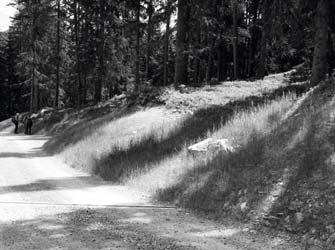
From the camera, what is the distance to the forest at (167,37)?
59.5ft

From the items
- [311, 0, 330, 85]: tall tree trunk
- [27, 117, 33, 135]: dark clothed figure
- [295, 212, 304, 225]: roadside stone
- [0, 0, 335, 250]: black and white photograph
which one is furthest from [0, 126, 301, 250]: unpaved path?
[27, 117, 33, 135]: dark clothed figure

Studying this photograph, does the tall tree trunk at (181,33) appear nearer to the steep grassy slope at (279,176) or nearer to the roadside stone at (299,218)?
the steep grassy slope at (279,176)

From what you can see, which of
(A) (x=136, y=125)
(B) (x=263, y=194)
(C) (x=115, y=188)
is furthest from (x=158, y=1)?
(B) (x=263, y=194)

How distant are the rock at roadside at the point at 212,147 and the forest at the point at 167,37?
6113 millimetres

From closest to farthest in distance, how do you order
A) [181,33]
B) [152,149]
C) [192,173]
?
[192,173] < [152,149] < [181,33]

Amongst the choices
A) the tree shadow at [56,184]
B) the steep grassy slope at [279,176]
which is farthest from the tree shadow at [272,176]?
the tree shadow at [56,184]

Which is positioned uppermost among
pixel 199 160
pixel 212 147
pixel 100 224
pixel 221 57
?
pixel 221 57

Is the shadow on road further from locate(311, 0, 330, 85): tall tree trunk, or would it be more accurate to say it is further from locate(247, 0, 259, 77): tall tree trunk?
locate(247, 0, 259, 77): tall tree trunk

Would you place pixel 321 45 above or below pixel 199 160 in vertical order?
above

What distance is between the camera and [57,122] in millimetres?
37125

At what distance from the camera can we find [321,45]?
53.2ft

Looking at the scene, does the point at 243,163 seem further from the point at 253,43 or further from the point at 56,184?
the point at 253,43

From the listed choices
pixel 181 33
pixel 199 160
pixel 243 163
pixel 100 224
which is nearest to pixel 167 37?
pixel 181 33

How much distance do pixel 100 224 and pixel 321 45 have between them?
11.3 m
